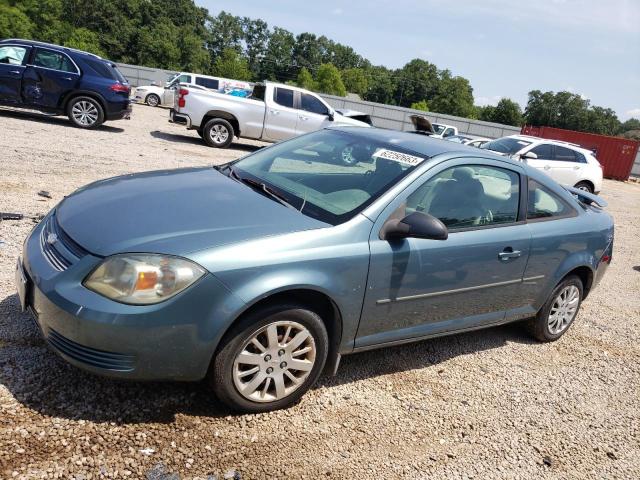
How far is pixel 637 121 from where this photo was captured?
15775 cm

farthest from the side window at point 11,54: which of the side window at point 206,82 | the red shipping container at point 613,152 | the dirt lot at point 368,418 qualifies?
the red shipping container at point 613,152

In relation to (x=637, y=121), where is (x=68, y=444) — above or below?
below

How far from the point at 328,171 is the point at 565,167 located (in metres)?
12.2

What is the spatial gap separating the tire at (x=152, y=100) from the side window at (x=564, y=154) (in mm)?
20275

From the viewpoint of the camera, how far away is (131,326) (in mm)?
2564

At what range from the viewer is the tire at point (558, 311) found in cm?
466

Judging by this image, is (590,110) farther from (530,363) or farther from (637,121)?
(530,363)

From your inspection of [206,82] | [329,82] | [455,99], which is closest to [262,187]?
[206,82]

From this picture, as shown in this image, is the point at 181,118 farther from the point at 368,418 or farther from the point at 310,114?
the point at 368,418

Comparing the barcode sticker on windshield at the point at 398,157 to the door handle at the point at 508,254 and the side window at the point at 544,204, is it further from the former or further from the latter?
the side window at the point at 544,204

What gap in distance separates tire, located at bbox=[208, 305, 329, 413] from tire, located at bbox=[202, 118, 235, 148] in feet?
36.6

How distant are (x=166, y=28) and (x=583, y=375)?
8911 cm

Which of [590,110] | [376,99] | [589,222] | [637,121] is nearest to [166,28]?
[376,99]

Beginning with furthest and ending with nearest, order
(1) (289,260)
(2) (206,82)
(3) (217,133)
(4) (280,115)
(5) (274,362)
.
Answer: (2) (206,82) < (4) (280,115) < (3) (217,133) < (5) (274,362) < (1) (289,260)
